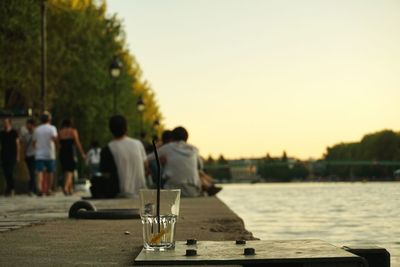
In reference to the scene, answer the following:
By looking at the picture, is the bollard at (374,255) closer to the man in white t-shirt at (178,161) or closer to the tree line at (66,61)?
the man in white t-shirt at (178,161)

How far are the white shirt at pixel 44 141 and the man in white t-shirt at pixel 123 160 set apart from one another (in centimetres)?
429

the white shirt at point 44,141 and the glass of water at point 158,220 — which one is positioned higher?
the white shirt at point 44,141

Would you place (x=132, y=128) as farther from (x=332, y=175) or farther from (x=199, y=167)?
(x=332, y=175)

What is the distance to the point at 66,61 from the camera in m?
42.7

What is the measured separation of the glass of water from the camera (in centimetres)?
538

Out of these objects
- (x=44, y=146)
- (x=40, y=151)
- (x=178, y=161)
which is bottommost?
(x=178, y=161)

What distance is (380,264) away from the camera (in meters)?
5.32

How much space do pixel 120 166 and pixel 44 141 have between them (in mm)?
4871

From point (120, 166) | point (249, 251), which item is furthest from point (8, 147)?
point (249, 251)

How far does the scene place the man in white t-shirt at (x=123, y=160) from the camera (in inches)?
631

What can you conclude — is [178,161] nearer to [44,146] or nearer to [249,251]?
[44,146]

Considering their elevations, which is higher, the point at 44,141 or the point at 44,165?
the point at 44,141

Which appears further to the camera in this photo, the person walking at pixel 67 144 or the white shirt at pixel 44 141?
the person walking at pixel 67 144

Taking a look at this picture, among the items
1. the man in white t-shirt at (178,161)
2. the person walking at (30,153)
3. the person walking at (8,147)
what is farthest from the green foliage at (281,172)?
the man in white t-shirt at (178,161)
